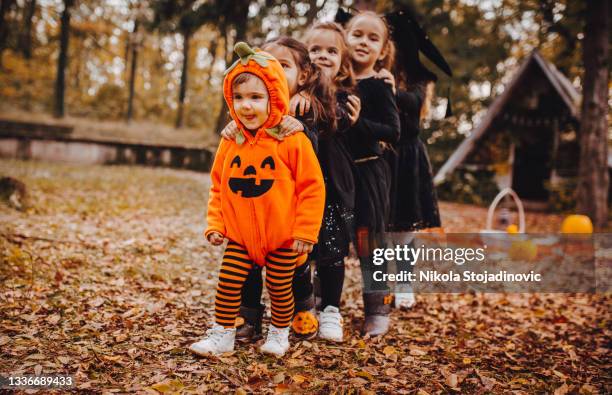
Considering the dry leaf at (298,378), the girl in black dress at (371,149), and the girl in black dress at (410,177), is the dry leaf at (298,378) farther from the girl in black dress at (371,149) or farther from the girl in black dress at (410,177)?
the girl in black dress at (410,177)

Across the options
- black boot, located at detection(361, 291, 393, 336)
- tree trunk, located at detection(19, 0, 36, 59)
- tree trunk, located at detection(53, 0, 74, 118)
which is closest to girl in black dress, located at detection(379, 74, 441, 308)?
black boot, located at detection(361, 291, 393, 336)

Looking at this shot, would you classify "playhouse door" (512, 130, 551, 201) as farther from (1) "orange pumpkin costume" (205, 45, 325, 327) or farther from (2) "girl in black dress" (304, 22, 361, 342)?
(1) "orange pumpkin costume" (205, 45, 325, 327)

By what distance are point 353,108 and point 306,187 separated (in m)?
0.62

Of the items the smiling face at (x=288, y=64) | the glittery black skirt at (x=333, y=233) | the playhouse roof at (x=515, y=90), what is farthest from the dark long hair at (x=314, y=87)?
the playhouse roof at (x=515, y=90)

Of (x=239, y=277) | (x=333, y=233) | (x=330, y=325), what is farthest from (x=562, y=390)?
(x=239, y=277)

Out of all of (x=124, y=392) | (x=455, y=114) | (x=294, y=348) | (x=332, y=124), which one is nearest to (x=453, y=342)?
(x=294, y=348)

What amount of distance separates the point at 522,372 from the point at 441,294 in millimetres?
1785

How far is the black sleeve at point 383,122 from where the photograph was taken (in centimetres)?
301

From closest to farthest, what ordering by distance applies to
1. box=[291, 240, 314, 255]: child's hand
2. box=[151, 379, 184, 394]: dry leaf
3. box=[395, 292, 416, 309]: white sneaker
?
box=[151, 379, 184, 394]: dry leaf
box=[291, 240, 314, 255]: child's hand
box=[395, 292, 416, 309]: white sneaker

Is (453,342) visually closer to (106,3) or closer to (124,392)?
(124,392)

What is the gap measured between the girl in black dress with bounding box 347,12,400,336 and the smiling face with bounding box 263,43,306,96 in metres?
0.46

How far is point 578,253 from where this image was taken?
267 inches

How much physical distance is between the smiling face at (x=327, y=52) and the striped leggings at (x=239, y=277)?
1.13 metres

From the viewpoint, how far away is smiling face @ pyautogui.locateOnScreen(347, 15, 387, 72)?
3182 millimetres
